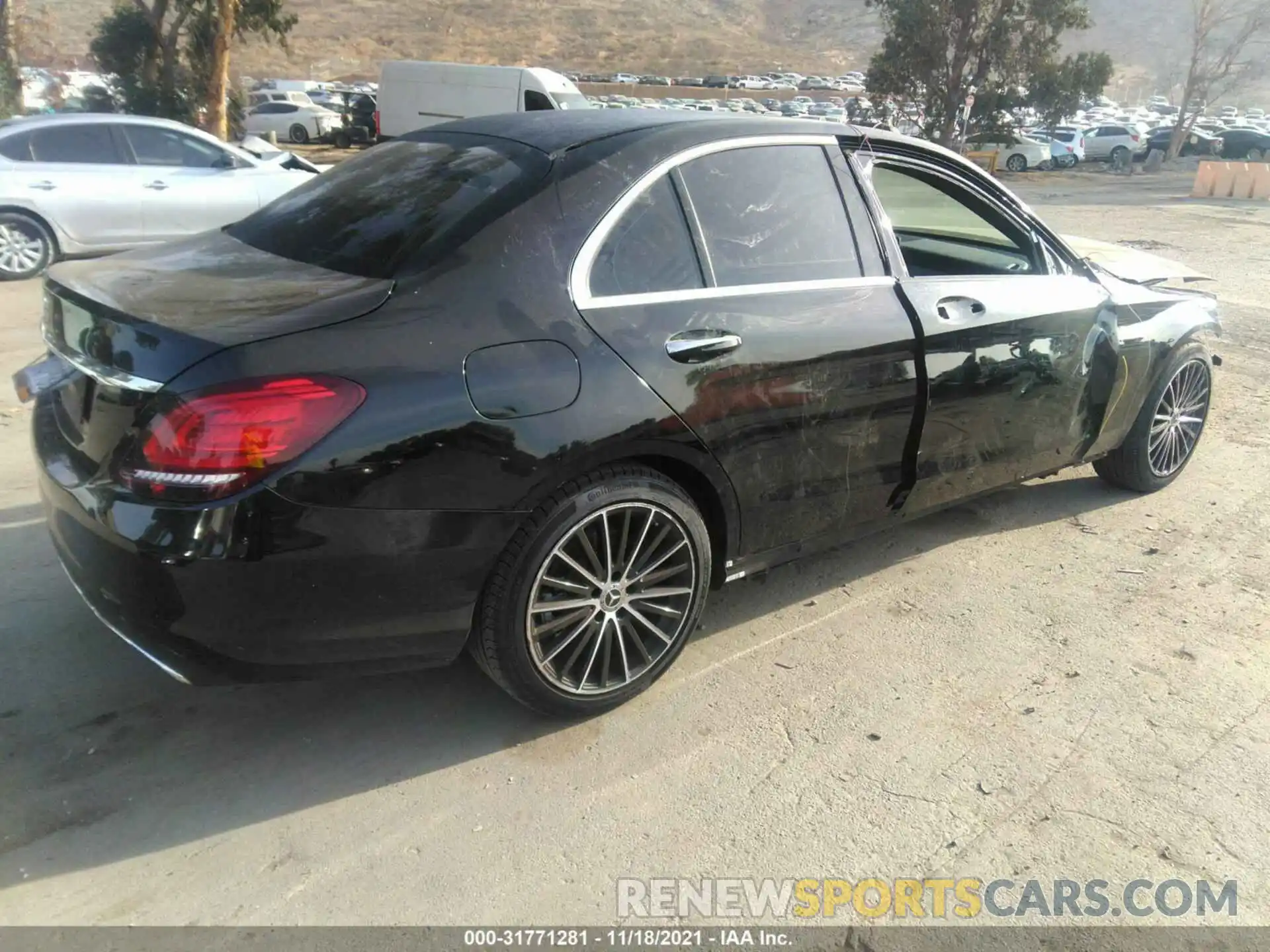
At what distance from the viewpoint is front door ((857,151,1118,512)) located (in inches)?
150

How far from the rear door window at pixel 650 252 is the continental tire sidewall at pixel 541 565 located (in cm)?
59

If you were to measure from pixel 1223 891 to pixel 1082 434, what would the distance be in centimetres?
234

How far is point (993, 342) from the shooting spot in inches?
155

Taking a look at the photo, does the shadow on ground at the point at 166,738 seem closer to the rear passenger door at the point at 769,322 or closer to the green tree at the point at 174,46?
the rear passenger door at the point at 769,322

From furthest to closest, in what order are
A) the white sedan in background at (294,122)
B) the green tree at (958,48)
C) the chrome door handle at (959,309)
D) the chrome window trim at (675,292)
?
the white sedan in background at (294,122) < the green tree at (958,48) < the chrome door handle at (959,309) < the chrome window trim at (675,292)

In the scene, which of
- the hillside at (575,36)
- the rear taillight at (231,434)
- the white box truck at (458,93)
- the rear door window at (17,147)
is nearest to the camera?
the rear taillight at (231,434)

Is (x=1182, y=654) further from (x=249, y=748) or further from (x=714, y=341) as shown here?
(x=249, y=748)

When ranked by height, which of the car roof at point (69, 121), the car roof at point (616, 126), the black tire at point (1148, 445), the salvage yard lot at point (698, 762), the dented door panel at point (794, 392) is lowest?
the salvage yard lot at point (698, 762)

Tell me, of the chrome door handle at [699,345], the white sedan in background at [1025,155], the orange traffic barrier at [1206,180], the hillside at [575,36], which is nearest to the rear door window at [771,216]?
the chrome door handle at [699,345]

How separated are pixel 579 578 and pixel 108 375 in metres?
1.38

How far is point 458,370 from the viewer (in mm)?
2650

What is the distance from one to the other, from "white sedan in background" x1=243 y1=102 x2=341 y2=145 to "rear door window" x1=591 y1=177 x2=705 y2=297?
110 feet

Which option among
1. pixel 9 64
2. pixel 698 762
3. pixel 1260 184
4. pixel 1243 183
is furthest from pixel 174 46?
pixel 1260 184

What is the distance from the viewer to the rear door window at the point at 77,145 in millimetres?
9344
